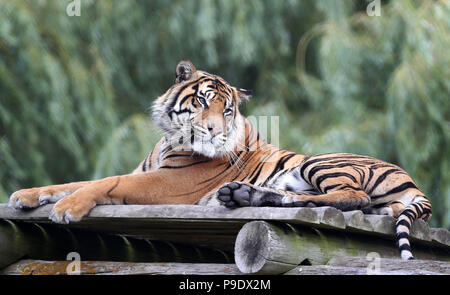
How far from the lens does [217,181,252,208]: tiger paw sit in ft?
8.47

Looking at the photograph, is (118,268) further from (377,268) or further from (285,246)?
(377,268)

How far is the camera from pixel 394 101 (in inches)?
235

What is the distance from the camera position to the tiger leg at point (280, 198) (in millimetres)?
2594

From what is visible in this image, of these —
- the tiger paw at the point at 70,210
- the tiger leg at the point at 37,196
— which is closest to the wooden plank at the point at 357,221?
the tiger paw at the point at 70,210

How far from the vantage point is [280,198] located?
2807 mm

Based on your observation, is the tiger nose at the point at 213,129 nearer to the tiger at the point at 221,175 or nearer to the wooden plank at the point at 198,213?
the tiger at the point at 221,175

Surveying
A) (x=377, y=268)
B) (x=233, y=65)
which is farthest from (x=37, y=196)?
(x=233, y=65)

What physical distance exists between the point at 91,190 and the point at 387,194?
1.43 meters

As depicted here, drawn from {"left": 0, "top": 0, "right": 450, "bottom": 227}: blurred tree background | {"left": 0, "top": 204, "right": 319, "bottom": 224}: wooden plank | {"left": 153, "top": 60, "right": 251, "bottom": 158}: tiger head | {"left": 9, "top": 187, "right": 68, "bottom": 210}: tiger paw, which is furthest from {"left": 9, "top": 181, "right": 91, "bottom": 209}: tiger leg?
{"left": 0, "top": 0, "right": 450, "bottom": 227}: blurred tree background

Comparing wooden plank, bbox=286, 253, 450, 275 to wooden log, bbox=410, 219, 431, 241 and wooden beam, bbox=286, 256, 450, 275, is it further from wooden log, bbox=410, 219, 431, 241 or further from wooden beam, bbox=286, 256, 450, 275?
wooden log, bbox=410, 219, 431, 241

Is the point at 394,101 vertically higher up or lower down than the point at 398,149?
higher up

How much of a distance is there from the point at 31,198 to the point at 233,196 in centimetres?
100
